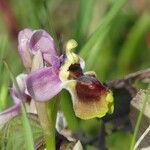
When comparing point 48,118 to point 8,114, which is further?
point 8,114

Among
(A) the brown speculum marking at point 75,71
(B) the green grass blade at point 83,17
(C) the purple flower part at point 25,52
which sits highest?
(B) the green grass blade at point 83,17

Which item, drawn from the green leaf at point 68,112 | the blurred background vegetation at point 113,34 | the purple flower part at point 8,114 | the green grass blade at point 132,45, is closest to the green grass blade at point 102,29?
the green leaf at point 68,112

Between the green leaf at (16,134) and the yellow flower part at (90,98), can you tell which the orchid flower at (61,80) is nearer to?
the yellow flower part at (90,98)

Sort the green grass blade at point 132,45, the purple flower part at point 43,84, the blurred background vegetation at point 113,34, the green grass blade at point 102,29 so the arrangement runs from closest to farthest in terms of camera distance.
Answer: the purple flower part at point 43,84 < the green grass blade at point 102,29 < the blurred background vegetation at point 113,34 < the green grass blade at point 132,45

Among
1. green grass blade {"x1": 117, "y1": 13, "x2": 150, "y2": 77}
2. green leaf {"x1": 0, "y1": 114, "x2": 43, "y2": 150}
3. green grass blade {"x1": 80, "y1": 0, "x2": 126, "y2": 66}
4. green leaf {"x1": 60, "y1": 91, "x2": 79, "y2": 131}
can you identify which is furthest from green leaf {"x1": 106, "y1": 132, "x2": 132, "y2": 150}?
green grass blade {"x1": 117, "y1": 13, "x2": 150, "y2": 77}

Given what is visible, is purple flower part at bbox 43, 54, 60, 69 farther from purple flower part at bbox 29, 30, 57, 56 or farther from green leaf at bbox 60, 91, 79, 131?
green leaf at bbox 60, 91, 79, 131

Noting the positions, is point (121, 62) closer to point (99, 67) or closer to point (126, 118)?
point (99, 67)

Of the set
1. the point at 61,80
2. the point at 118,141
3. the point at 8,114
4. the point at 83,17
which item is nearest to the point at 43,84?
the point at 61,80

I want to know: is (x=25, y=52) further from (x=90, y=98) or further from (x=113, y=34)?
(x=113, y=34)

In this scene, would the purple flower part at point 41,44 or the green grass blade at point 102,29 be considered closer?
the purple flower part at point 41,44
